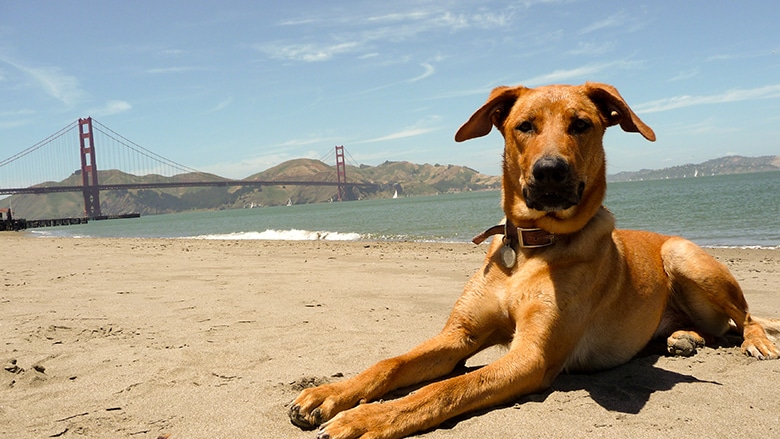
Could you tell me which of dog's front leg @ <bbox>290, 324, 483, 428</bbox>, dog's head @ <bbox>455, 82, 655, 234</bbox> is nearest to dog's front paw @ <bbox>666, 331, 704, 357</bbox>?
dog's head @ <bbox>455, 82, 655, 234</bbox>

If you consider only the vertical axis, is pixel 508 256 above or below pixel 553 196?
below

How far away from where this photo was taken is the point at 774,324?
14.2 ft

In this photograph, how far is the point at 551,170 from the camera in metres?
2.95

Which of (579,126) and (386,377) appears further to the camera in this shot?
(579,126)

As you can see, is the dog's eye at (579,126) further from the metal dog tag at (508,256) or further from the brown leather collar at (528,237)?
the metal dog tag at (508,256)

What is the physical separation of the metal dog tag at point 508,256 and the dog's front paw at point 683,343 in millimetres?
1462

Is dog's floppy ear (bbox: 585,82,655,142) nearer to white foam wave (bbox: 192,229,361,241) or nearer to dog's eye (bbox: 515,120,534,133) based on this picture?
dog's eye (bbox: 515,120,534,133)

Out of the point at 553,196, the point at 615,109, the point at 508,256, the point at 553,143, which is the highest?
the point at 615,109

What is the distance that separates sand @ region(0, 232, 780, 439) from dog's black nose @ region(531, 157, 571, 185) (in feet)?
3.78

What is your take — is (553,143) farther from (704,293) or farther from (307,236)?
(307,236)

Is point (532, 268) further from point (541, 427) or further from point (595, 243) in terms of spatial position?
point (541, 427)

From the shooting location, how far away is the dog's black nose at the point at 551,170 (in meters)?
2.93

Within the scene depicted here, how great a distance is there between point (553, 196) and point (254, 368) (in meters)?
2.16

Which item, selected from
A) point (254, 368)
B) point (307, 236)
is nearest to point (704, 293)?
point (254, 368)
